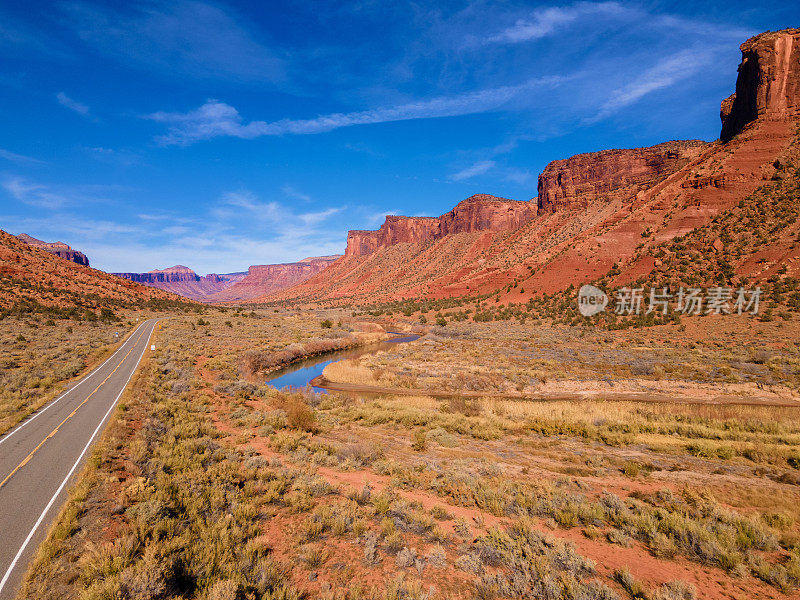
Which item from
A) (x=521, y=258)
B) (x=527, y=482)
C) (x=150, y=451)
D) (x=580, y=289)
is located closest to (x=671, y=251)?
(x=580, y=289)

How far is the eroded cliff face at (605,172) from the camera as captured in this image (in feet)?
241

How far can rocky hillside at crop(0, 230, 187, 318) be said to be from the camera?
47125 mm

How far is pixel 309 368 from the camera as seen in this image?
28.9 meters

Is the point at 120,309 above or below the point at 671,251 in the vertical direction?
below

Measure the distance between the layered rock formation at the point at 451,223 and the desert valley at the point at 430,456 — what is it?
7784 cm

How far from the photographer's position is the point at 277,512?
24.4ft

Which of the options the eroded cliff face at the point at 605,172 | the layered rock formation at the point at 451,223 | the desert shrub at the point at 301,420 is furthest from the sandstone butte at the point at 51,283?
the eroded cliff face at the point at 605,172

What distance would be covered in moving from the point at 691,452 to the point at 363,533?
1183 centimetres

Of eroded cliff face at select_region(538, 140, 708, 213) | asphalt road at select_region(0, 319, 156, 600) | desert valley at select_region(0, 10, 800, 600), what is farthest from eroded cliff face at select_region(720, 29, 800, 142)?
asphalt road at select_region(0, 319, 156, 600)

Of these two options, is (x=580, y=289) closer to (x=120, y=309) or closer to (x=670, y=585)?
(x=670, y=585)

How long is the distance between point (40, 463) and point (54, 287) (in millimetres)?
75197

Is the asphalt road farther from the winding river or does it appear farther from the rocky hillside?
the rocky hillside

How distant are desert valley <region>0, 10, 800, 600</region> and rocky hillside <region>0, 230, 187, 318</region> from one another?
10.1 meters

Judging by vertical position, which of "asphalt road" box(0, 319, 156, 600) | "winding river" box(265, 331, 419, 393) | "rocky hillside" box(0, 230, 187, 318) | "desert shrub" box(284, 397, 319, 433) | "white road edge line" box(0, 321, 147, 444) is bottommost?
"winding river" box(265, 331, 419, 393)
